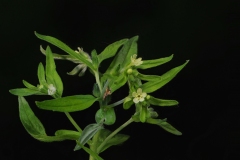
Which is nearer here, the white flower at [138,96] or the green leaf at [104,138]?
the white flower at [138,96]

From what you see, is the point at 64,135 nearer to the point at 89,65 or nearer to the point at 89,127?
the point at 89,127

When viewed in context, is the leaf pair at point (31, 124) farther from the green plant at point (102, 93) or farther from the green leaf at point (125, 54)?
the green leaf at point (125, 54)

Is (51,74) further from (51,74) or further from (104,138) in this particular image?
(104,138)

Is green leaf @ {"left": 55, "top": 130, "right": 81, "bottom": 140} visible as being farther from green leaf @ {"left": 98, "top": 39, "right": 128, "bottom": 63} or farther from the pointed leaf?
green leaf @ {"left": 98, "top": 39, "right": 128, "bottom": 63}

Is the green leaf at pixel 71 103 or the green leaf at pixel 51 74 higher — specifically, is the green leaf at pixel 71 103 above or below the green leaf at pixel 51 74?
below

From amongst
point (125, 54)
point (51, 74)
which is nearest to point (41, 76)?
point (51, 74)

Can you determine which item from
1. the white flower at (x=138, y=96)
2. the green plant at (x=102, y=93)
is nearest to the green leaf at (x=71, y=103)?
the green plant at (x=102, y=93)

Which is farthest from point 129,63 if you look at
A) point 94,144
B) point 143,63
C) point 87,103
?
point 94,144

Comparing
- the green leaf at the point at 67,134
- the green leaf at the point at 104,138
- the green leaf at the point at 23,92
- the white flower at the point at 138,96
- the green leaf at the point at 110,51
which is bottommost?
the green leaf at the point at 104,138
